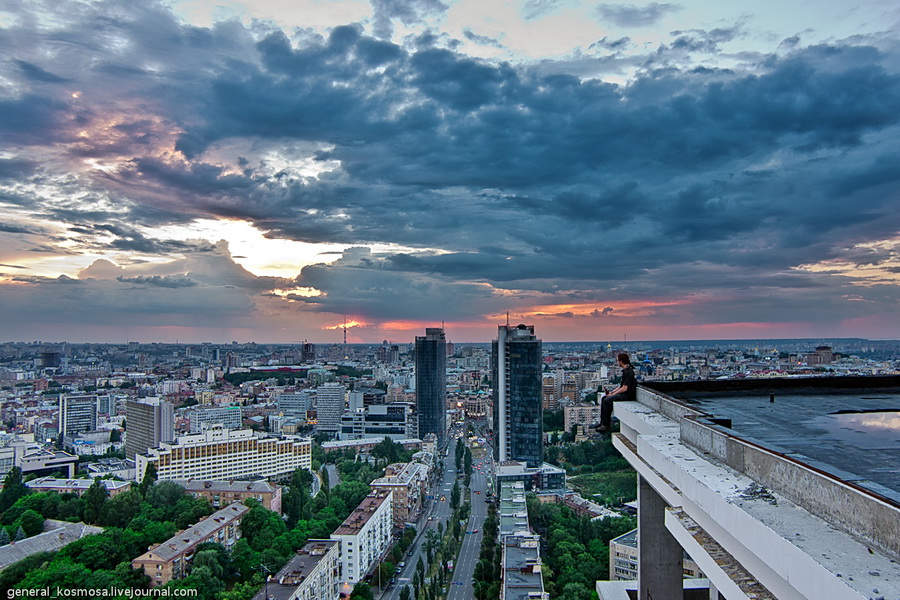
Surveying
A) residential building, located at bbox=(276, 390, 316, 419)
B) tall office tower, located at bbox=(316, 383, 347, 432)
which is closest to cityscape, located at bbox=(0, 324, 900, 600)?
tall office tower, located at bbox=(316, 383, 347, 432)

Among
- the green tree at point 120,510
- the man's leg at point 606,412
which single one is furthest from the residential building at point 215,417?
the man's leg at point 606,412

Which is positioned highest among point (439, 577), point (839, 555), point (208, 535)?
point (839, 555)

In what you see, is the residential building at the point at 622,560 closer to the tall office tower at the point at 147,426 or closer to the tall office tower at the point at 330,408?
the tall office tower at the point at 147,426

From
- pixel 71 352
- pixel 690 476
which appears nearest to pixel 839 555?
pixel 690 476

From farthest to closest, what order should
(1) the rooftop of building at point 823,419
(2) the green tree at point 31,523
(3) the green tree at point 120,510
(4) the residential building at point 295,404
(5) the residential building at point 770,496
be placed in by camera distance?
1. (4) the residential building at point 295,404
2. (3) the green tree at point 120,510
3. (2) the green tree at point 31,523
4. (1) the rooftop of building at point 823,419
5. (5) the residential building at point 770,496

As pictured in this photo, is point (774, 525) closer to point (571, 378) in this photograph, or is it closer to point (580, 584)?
point (580, 584)

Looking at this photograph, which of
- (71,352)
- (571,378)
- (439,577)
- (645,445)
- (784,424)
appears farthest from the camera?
(71,352)
